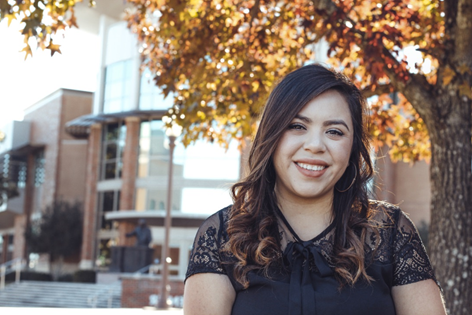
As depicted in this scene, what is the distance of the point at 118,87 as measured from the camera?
39.1 m

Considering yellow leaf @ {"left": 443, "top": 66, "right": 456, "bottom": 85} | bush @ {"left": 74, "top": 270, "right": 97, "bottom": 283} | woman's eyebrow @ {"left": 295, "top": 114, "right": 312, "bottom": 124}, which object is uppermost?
yellow leaf @ {"left": 443, "top": 66, "right": 456, "bottom": 85}

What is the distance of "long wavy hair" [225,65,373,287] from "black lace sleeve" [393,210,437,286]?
117mm

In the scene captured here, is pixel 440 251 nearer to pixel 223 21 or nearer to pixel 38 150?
pixel 223 21

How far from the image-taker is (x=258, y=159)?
2.62 m

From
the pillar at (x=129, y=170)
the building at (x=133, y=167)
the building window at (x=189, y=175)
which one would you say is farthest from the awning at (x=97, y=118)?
the building window at (x=189, y=175)

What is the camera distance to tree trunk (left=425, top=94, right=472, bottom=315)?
6.10 m

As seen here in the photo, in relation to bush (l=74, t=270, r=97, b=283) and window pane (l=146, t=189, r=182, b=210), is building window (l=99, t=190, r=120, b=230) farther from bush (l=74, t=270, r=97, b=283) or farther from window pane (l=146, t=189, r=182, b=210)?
bush (l=74, t=270, r=97, b=283)

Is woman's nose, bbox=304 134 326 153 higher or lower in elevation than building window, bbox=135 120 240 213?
lower

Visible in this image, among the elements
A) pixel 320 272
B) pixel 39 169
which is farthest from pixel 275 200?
pixel 39 169

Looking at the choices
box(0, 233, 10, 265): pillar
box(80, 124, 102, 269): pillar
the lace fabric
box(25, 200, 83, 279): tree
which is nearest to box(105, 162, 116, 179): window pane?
box(80, 124, 102, 269): pillar

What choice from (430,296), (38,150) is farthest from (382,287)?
(38,150)

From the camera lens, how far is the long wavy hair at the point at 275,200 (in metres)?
2.43

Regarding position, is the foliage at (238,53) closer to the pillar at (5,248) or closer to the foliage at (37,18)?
the foliage at (37,18)

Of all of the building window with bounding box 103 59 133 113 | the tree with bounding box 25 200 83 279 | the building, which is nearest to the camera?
the building
